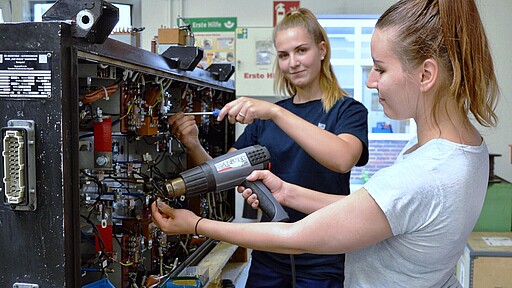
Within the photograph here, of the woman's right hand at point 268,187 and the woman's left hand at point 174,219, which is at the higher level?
the woman's right hand at point 268,187

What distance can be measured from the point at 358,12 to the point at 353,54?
1.25 ft

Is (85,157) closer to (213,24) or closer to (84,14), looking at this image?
(84,14)

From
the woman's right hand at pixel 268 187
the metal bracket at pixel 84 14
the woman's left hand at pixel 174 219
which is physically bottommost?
the woman's left hand at pixel 174 219

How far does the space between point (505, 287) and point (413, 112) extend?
88.1 inches

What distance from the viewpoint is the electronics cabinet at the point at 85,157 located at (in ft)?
2.79

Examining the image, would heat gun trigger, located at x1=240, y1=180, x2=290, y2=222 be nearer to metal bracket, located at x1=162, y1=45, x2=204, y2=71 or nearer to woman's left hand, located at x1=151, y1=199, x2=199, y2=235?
woman's left hand, located at x1=151, y1=199, x2=199, y2=235

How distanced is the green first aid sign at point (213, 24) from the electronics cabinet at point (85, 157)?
1.90 metres

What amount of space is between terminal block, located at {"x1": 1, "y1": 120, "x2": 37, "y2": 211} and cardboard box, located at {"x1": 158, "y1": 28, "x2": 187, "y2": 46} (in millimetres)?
775

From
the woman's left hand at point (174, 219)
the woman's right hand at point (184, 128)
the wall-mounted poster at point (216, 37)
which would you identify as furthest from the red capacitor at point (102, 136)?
the wall-mounted poster at point (216, 37)

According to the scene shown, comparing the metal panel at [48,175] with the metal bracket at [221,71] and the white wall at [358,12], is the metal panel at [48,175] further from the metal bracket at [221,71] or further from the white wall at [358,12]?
the white wall at [358,12]

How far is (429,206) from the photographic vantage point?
846 millimetres

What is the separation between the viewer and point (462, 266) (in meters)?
2.90

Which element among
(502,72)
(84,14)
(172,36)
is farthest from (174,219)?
(502,72)

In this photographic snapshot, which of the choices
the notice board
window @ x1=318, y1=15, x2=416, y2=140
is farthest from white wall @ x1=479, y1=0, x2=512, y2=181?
the notice board
